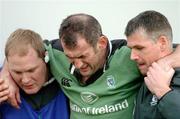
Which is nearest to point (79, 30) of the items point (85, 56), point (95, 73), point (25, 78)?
point (85, 56)

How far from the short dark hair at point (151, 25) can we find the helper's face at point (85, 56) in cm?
17

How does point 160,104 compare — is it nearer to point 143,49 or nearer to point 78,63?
point 143,49

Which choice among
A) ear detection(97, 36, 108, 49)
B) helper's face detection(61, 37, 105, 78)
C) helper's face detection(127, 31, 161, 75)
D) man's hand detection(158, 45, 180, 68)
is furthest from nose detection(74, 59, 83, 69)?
man's hand detection(158, 45, 180, 68)

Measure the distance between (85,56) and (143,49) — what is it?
10.1 inches

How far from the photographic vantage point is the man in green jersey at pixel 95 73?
1493 millimetres

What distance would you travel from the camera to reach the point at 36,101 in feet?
5.47

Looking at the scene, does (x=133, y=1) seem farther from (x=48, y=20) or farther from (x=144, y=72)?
(x=144, y=72)

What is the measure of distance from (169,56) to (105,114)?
0.39m

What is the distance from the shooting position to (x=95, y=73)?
5.26ft

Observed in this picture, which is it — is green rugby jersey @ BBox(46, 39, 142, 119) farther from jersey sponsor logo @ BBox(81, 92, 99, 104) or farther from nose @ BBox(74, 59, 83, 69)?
nose @ BBox(74, 59, 83, 69)

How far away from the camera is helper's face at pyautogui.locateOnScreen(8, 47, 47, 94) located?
1.56 metres

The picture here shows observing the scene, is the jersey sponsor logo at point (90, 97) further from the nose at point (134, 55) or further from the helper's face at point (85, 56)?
the nose at point (134, 55)

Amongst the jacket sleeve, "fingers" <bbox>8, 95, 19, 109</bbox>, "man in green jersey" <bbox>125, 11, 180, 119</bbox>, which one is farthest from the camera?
"fingers" <bbox>8, 95, 19, 109</bbox>

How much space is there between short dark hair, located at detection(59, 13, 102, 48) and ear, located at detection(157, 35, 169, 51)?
0.90ft
